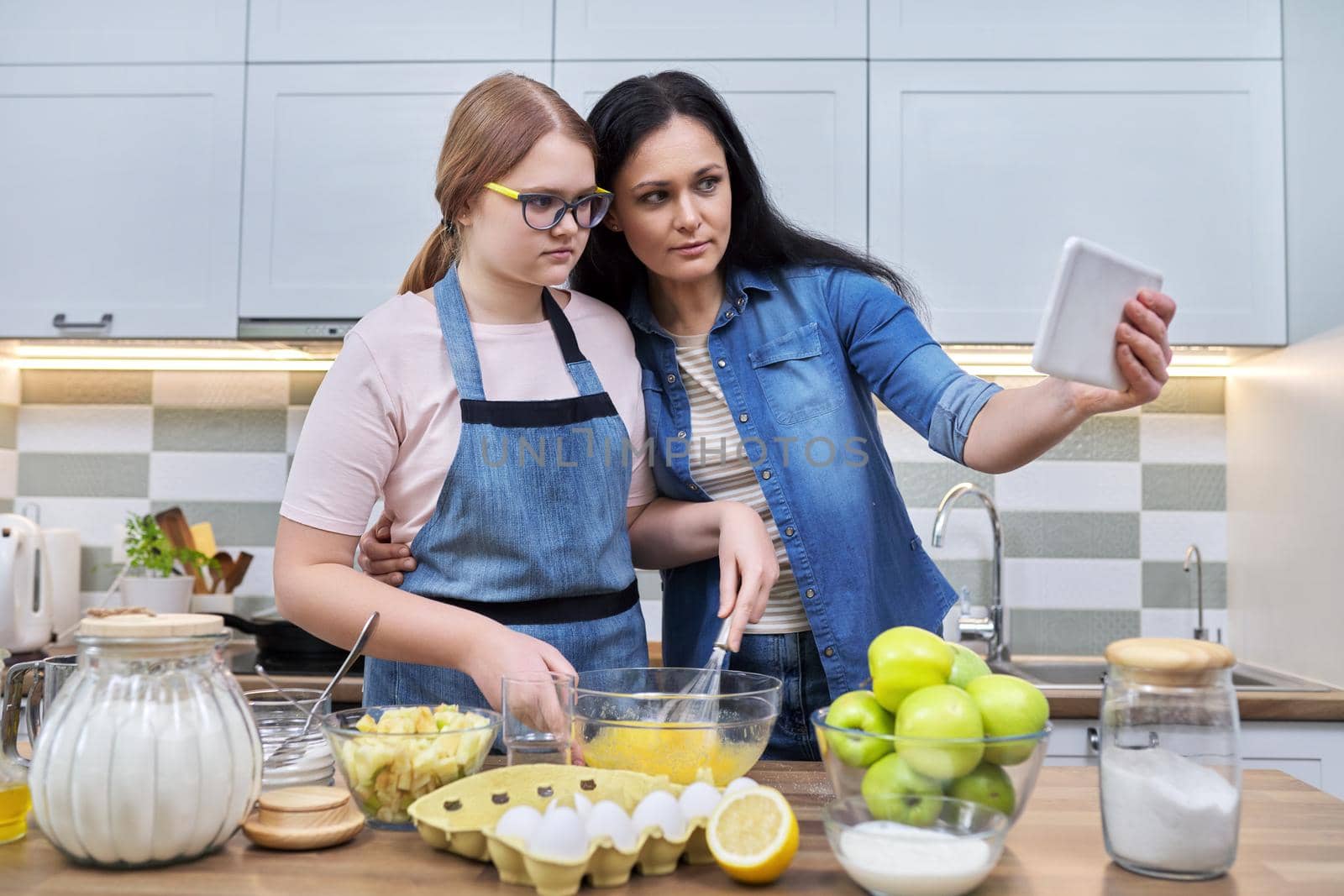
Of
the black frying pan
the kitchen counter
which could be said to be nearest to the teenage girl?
the kitchen counter

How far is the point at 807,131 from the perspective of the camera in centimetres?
227

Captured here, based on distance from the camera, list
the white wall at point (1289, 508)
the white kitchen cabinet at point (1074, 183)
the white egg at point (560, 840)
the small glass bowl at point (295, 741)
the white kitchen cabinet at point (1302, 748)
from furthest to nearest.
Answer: the white kitchen cabinet at point (1074, 183) < the white wall at point (1289, 508) < the white kitchen cabinet at point (1302, 748) < the small glass bowl at point (295, 741) < the white egg at point (560, 840)

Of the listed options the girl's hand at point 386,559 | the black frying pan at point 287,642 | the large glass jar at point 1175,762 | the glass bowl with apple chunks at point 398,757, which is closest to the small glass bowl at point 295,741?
the glass bowl with apple chunks at point 398,757

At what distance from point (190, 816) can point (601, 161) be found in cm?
90

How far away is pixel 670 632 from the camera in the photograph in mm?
1502

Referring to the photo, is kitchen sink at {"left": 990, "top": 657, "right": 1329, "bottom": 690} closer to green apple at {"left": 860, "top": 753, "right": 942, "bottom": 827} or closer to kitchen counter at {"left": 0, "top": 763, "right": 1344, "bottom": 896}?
kitchen counter at {"left": 0, "top": 763, "right": 1344, "bottom": 896}

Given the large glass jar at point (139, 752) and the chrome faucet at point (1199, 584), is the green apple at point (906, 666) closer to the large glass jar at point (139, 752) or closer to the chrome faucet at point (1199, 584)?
the large glass jar at point (139, 752)

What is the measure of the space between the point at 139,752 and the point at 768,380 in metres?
0.89

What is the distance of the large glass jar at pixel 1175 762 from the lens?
760 mm

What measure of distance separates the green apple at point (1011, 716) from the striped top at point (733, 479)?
0.64m

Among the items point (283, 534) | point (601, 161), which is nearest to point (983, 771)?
point (283, 534)

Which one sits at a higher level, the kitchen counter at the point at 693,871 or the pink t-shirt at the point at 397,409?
the pink t-shirt at the point at 397,409

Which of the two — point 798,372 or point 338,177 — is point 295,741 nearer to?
point 798,372
